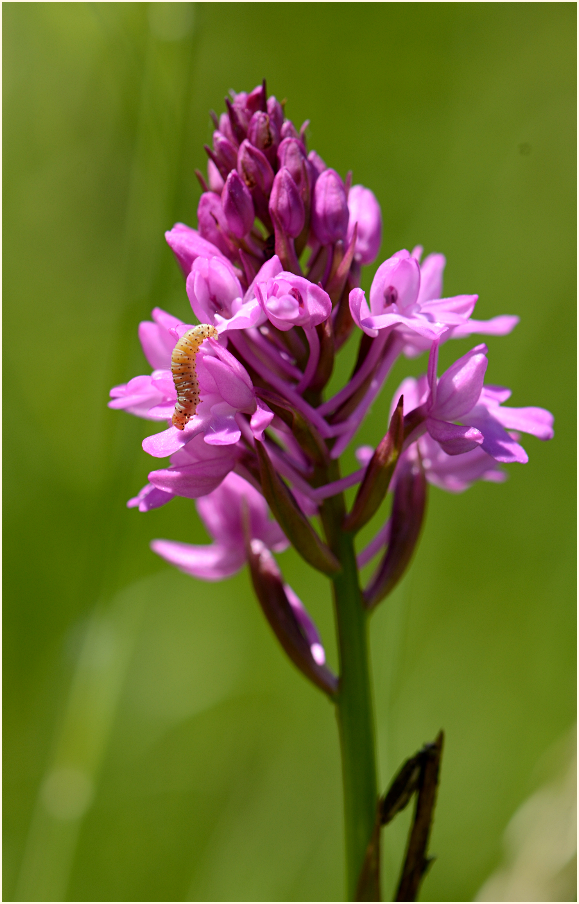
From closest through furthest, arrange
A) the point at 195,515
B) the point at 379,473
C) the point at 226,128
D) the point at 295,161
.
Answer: the point at 379,473
the point at 295,161
the point at 226,128
the point at 195,515

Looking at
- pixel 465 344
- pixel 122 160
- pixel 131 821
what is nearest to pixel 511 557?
pixel 465 344

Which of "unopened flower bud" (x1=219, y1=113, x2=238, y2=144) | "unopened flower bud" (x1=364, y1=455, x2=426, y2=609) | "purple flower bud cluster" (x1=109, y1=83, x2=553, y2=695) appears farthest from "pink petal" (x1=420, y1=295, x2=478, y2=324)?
"unopened flower bud" (x1=219, y1=113, x2=238, y2=144)

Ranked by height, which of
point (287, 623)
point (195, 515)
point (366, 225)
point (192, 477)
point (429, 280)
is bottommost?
point (287, 623)

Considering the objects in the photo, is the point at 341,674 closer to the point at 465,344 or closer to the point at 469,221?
the point at 465,344

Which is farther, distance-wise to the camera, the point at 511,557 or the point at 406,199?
the point at 406,199

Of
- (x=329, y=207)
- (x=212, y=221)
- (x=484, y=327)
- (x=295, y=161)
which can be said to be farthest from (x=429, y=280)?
(x=212, y=221)

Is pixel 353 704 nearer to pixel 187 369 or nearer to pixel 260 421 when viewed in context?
pixel 260 421

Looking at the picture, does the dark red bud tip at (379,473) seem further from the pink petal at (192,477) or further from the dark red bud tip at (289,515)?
the pink petal at (192,477)
